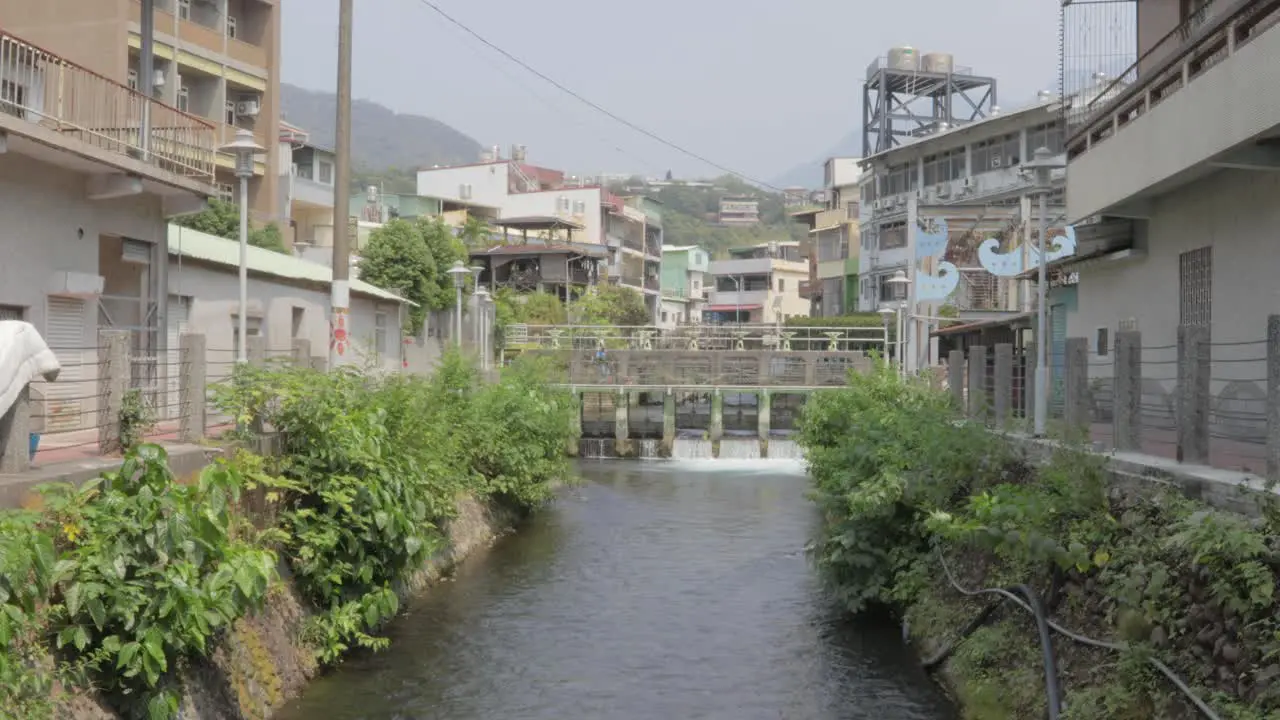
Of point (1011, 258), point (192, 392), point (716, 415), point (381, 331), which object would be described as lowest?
point (716, 415)

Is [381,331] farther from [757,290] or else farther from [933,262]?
[757,290]

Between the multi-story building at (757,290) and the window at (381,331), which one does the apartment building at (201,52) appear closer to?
the window at (381,331)

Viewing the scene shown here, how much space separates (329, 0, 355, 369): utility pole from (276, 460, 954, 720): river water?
4.01 m

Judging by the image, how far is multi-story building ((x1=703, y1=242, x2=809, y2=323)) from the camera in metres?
94.9

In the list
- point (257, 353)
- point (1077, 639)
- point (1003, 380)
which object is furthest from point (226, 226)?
point (1077, 639)

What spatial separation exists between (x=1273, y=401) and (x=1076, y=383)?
4.29 meters

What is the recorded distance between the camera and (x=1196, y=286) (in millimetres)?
17203

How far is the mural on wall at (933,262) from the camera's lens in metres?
35.6

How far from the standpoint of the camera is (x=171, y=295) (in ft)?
69.1

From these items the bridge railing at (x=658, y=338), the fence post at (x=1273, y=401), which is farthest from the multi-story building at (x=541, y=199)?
the fence post at (x=1273, y=401)

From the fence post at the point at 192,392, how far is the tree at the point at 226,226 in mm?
22018

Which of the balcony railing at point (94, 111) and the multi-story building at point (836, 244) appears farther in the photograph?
the multi-story building at point (836, 244)

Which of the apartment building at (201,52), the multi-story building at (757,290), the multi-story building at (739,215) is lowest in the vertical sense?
the multi-story building at (757,290)

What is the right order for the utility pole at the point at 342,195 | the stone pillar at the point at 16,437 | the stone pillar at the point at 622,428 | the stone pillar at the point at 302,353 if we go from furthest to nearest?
the stone pillar at the point at 622,428, the utility pole at the point at 342,195, the stone pillar at the point at 302,353, the stone pillar at the point at 16,437
